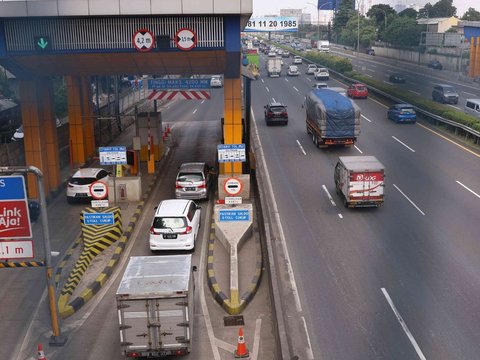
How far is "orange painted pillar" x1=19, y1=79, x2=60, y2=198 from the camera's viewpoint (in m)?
24.2

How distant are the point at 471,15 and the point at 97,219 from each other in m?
127

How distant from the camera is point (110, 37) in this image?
66.2 feet

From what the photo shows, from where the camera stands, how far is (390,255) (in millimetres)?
18422

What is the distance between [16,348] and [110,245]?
21.1ft

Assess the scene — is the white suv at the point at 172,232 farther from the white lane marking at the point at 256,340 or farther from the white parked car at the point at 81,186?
the white parked car at the point at 81,186

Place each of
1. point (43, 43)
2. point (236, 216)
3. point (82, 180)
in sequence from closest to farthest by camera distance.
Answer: point (236, 216) < point (43, 43) < point (82, 180)

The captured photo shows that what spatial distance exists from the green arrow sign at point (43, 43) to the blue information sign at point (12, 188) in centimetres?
859

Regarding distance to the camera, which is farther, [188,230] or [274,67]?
[274,67]

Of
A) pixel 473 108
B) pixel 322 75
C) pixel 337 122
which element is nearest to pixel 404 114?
pixel 473 108

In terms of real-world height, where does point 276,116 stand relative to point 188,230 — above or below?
below

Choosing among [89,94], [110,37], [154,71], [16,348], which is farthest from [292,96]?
[16,348]

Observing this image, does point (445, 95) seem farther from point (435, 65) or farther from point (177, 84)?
point (435, 65)

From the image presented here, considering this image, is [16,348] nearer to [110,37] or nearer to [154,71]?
[110,37]

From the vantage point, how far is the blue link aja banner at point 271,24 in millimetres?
68669
